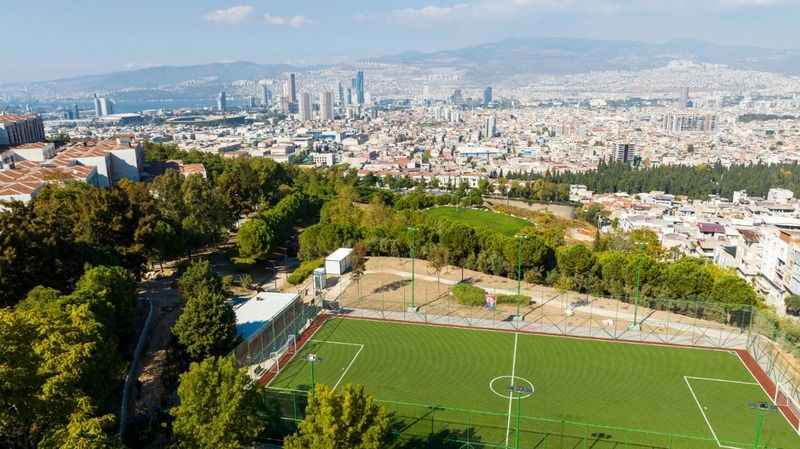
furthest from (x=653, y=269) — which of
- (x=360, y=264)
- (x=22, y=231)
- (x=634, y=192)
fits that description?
(x=634, y=192)

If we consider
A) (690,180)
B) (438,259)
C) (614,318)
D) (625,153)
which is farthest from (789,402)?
(625,153)

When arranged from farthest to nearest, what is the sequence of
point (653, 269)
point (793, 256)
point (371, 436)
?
point (793, 256) < point (653, 269) < point (371, 436)

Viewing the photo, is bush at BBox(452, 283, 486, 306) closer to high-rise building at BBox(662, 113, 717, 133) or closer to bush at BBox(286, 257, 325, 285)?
bush at BBox(286, 257, 325, 285)

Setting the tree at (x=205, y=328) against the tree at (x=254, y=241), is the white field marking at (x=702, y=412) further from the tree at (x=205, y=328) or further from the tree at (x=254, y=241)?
the tree at (x=254, y=241)

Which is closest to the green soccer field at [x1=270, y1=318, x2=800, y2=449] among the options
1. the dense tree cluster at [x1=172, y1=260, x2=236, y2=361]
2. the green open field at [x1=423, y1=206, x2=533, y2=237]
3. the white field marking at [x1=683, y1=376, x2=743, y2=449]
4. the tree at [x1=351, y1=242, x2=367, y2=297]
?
the white field marking at [x1=683, y1=376, x2=743, y2=449]

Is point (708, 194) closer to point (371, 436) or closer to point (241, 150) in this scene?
point (371, 436)

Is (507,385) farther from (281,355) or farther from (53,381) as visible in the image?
(53,381)

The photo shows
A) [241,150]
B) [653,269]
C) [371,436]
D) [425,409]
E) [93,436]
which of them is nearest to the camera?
[93,436]
